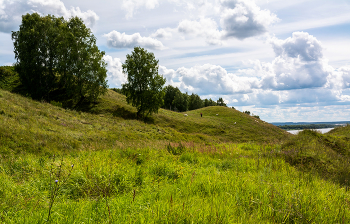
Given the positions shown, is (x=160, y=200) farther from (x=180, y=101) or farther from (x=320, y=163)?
(x=180, y=101)

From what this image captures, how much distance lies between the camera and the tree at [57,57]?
1471 inches

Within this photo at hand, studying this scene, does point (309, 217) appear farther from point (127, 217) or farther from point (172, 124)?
point (172, 124)

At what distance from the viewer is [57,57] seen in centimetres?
3934

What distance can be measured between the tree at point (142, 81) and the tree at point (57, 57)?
20.0 ft

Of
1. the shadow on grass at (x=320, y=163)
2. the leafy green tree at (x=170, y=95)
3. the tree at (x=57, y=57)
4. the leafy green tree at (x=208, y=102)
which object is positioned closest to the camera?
the shadow on grass at (x=320, y=163)

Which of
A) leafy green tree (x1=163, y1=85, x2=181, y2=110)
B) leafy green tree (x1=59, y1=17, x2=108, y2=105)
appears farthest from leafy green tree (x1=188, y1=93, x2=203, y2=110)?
leafy green tree (x1=59, y1=17, x2=108, y2=105)

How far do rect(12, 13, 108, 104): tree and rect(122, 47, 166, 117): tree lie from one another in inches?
240

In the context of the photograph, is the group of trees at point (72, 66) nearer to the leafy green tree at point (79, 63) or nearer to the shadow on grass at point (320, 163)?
the leafy green tree at point (79, 63)

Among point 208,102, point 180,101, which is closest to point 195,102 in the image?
point 208,102

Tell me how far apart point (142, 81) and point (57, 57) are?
19.1 m

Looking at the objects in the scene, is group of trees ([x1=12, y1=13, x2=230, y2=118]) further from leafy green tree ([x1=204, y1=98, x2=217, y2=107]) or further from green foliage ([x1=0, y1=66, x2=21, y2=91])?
leafy green tree ([x1=204, y1=98, x2=217, y2=107])

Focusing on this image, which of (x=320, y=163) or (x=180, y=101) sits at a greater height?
(x=180, y=101)

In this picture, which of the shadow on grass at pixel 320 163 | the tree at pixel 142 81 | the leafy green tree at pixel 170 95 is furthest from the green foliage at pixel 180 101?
the shadow on grass at pixel 320 163

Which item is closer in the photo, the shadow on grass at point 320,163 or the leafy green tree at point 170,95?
the shadow on grass at point 320,163
